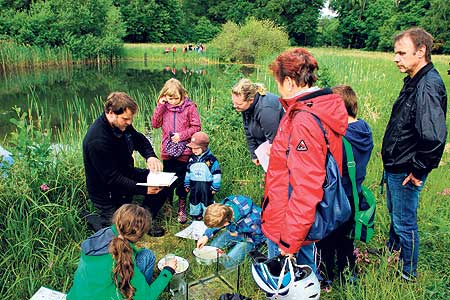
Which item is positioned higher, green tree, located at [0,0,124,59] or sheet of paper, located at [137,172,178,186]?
green tree, located at [0,0,124,59]

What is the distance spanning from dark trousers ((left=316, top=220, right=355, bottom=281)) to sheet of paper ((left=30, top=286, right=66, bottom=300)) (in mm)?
1668

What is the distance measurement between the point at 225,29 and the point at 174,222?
27.1 metres

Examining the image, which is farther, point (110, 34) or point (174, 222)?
point (110, 34)

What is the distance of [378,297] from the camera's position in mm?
2205

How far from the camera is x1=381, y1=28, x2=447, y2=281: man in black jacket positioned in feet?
7.39

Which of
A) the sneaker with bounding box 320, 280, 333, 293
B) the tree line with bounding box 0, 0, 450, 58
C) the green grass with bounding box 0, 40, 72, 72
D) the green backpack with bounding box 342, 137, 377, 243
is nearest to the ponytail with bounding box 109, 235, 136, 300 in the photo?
the sneaker with bounding box 320, 280, 333, 293

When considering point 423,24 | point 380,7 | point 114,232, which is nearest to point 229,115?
point 114,232

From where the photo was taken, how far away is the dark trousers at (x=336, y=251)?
2553mm

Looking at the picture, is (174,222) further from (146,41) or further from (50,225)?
(146,41)

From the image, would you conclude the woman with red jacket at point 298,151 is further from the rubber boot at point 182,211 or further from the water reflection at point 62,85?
the water reflection at point 62,85

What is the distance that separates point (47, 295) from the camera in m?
2.44

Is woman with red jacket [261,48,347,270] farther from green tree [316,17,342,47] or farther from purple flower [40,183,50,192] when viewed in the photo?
green tree [316,17,342,47]

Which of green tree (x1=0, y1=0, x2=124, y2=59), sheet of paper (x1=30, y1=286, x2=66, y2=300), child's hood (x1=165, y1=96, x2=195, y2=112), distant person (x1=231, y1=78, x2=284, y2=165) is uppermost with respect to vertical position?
green tree (x1=0, y1=0, x2=124, y2=59)

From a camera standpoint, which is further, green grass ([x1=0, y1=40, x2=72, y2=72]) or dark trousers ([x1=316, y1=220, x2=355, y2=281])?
green grass ([x1=0, y1=40, x2=72, y2=72])
